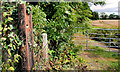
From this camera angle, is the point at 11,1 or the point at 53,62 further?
the point at 53,62

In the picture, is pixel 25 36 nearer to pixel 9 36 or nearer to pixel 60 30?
pixel 9 36

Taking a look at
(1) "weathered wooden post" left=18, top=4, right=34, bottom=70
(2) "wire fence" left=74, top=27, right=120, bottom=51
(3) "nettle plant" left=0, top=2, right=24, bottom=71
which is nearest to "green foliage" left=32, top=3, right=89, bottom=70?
(1) "weathered wooden post" left=18, top=4, right=34, bottom=70

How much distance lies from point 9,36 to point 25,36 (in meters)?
0.24

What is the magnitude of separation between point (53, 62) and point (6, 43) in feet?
4.88

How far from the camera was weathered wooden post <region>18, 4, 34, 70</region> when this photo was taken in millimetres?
1811

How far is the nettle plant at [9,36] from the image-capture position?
1.75m

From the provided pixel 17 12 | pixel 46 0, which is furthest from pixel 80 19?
pixel 17 12

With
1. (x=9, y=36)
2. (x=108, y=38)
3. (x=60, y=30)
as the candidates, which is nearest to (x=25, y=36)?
(x=9, y=36)

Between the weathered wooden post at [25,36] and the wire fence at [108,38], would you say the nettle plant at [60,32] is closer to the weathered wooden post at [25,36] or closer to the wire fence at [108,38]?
the weathered wooden post at [25,36]

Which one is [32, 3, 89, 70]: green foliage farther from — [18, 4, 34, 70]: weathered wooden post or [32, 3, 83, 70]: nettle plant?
[18, 4, 34, 70]: weathered wooden post

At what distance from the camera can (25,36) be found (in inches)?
73.7

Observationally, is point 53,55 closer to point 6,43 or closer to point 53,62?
point 53,62

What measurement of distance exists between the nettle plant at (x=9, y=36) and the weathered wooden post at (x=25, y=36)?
0.07m

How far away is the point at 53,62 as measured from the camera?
2.99 m
